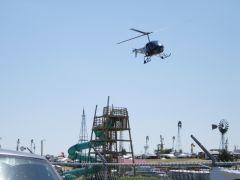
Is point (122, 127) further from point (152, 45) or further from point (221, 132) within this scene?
point (221, 132)

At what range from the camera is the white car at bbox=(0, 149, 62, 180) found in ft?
15.7

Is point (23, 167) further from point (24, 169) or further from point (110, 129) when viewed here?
point (110, 129)

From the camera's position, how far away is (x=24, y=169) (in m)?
5.00

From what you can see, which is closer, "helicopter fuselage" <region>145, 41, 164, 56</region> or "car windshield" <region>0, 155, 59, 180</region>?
"car windshield" <region>0, 155, 59, 180</region>

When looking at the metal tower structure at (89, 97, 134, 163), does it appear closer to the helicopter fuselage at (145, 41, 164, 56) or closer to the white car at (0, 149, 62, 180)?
the helicopter fuselage at (145, 41, 164, 56)

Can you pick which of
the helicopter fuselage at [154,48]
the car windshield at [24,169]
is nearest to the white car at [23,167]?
the car windshield at [24,169]

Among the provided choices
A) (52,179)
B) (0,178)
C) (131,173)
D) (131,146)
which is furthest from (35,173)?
(131,146)

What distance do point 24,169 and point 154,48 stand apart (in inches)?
1700

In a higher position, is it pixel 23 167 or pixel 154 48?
pixel 154 48

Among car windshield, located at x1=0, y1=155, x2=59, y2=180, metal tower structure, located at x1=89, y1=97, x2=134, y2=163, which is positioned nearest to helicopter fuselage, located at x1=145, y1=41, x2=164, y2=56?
metal tower structure, located at x1=89, y1=97, x2=134, y2=163

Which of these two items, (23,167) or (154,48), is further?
(154,48)

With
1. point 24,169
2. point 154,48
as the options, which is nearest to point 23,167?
point 24,169

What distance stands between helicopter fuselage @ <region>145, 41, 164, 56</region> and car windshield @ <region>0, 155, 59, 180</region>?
42.6 metres

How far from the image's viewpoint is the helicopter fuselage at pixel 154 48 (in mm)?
47594
